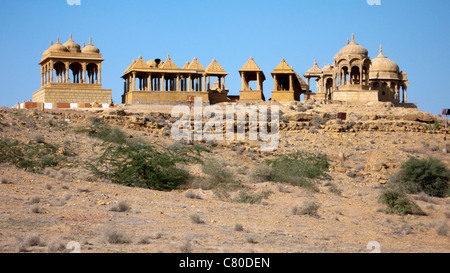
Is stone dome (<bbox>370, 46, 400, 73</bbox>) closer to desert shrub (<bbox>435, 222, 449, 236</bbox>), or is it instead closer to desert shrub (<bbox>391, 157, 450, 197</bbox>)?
desert shrub (<bbox>391, 157, 450, 197</bbox>)

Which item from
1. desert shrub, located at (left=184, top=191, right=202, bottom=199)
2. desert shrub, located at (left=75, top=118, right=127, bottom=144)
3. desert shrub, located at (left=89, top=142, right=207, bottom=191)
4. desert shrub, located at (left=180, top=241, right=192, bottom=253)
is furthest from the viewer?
desert shrub, located at (left=75, top=118, right=127, bottom=144)

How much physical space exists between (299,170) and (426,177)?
20.3 feet

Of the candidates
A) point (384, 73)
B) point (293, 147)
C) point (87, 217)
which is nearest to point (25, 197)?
point (87, 217)

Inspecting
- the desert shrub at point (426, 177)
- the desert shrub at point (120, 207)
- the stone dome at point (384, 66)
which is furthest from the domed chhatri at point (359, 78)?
the desert shrub at point (120, 207)

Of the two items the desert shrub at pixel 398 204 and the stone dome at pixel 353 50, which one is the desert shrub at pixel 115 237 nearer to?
the desert shrub at pixel 398 204

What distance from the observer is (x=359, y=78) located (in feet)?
180

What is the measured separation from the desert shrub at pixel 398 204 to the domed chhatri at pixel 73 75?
2487 cm

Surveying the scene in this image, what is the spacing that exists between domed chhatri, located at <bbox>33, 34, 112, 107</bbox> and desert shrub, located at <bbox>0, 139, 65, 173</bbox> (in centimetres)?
1412

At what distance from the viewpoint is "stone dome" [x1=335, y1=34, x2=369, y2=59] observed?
53.7 metres

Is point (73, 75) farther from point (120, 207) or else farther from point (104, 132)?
point (120, 207)

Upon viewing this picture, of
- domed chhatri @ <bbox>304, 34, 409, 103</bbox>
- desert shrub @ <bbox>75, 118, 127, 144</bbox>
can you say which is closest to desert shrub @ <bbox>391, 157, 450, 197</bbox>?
desert shrub @ <bbox>75, 118, 127, 144</bbox>

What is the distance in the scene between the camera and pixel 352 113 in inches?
1777
